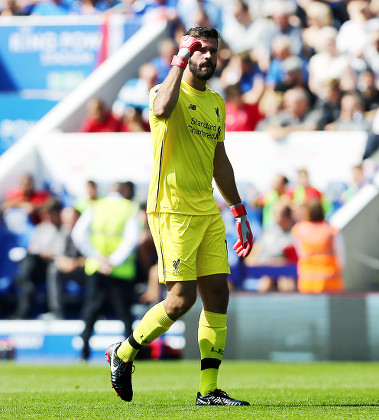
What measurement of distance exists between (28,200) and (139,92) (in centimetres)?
303

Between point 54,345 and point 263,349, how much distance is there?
329cm

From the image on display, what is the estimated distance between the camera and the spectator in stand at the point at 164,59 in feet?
56.9

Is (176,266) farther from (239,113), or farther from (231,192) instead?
(239,113)

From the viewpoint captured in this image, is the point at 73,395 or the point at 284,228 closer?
the point at 73,395

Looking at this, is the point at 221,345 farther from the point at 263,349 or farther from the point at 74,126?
the point at 74,126

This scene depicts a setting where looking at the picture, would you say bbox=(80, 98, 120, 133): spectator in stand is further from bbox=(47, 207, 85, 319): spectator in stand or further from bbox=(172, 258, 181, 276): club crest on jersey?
bbox=(172, 258, 181, 276): club crest on jersey

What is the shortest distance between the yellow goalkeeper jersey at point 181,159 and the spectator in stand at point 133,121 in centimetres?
991

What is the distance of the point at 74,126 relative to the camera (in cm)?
1753

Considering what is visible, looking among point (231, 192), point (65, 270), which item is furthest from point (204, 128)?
point (65, 270)

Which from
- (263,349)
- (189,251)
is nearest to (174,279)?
(189,251)

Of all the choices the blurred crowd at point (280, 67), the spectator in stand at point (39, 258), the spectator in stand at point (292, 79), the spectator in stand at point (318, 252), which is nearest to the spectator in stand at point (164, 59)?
the blurred crowd at point (280, 67)

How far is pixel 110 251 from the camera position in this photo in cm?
1263

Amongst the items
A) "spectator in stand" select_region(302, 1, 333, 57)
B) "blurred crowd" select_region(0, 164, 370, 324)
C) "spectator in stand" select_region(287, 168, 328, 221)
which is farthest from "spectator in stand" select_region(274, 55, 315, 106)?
"spectator in stand" select_region(287, 168, 328, 221)

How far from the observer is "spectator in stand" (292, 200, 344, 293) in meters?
12.6
